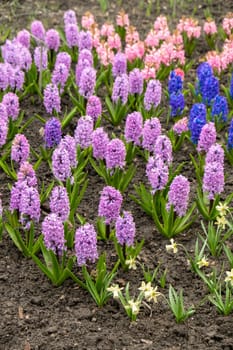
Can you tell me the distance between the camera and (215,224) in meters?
5.18

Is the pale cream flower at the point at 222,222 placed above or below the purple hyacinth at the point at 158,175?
below

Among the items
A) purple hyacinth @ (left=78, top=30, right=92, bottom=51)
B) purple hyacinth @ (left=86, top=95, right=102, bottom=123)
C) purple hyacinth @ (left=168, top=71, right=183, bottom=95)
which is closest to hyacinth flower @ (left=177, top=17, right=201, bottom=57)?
purple hyacinth @ (left=78, top=30, right=92, bottom=51)

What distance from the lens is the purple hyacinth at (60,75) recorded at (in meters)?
6.51

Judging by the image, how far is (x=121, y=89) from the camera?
6176 mm

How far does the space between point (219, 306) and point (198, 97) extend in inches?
104

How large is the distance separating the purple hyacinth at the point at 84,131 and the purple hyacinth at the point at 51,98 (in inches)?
22.5

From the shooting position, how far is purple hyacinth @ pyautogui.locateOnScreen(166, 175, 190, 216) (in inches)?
189

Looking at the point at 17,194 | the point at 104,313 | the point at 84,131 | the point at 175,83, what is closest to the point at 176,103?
the point at 175,83

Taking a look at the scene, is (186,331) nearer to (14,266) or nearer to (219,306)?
(219,306)

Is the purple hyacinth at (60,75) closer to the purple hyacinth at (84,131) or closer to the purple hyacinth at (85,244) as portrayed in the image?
the purple hyacinth at (84,131)

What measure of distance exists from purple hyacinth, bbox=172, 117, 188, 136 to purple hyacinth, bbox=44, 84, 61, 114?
1.00 meters

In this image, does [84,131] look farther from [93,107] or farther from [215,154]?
[215,154]

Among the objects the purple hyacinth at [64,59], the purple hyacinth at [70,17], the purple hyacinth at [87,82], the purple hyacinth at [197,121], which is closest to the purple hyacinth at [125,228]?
the purple hyacinth at [197,121]

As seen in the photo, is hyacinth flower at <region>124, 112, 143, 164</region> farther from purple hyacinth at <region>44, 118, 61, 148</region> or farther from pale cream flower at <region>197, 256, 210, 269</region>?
pale cream flower at <region>197, 256, 210, 269</region>
